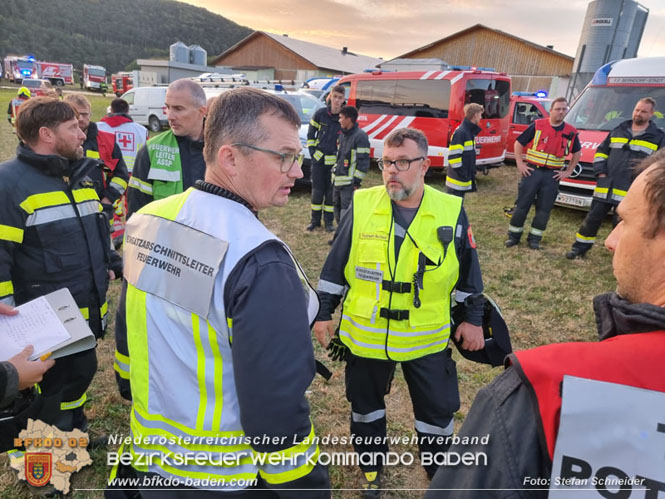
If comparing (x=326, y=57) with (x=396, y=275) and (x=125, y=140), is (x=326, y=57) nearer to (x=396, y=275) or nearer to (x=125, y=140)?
(x=125, y=140)

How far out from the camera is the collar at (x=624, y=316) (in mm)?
777

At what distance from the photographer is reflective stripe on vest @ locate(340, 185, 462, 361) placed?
2.19m

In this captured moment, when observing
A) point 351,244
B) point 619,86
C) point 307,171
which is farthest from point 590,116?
point 351,244

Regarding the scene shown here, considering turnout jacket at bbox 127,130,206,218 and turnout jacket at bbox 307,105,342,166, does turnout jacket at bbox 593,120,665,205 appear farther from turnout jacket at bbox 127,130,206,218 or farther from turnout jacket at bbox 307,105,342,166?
turnout jacket at bbox 127,130,206,218

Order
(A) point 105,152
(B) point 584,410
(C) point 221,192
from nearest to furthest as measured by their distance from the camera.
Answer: (B) point 584,410
(C) point 221,192
(A) point 105,152

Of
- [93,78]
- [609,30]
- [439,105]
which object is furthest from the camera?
[93,78]

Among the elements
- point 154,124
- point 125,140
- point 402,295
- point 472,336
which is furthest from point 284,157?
point 154,124

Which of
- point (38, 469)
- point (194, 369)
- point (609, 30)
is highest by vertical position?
point (609, 30)

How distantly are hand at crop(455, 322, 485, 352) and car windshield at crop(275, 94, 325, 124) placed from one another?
8904 millimetres

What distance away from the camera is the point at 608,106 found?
24.7ft

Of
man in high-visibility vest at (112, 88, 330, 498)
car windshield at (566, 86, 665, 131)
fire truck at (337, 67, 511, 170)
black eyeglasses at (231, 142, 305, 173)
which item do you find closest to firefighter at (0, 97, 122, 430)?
man in high-visibility vest at (112, 88, 330, 498)

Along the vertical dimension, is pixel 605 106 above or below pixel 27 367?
above

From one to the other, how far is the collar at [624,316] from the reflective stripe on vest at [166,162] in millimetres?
2969

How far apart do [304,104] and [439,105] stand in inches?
149
